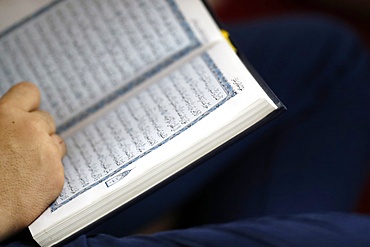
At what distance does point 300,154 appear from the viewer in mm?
778

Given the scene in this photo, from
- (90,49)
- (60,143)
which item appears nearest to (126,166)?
(60,143)

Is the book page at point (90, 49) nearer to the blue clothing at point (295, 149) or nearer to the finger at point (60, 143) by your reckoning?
the finger at point (60, 143)

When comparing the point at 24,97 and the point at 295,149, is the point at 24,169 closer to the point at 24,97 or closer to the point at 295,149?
the point at 24,97

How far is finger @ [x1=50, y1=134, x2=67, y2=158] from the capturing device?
63cm

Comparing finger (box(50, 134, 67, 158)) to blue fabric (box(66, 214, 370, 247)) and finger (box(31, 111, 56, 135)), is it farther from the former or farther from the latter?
blue fabric (box(66, 214, 370, 247))

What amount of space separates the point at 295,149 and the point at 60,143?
0.34 meters

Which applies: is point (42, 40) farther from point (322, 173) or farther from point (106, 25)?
point (322, 173)

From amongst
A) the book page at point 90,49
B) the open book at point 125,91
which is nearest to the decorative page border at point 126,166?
the open book at point 125,91

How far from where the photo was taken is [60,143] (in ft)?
2.09

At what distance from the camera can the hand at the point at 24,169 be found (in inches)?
22.5

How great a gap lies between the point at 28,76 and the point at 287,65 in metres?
0.37

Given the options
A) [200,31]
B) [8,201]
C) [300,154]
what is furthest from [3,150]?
[300,154]

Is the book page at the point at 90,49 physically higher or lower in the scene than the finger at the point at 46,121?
higher

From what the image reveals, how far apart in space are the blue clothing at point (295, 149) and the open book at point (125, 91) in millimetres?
132
